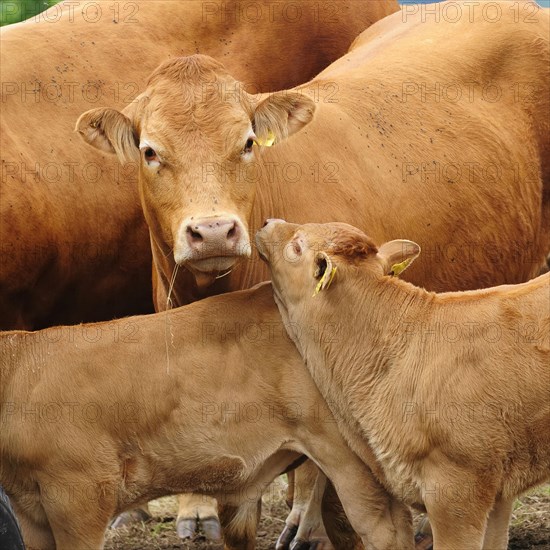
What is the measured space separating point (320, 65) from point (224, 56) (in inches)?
35.9

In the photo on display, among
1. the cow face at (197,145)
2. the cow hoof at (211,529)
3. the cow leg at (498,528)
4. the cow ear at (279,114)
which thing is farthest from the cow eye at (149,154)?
the cow hoof at (211,529)

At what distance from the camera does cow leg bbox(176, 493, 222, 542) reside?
27.7 ft

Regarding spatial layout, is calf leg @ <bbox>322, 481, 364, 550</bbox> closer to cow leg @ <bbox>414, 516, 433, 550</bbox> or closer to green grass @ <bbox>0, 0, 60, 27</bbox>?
cow leg @ <bbox>414, 516, 433, 550</bbox>

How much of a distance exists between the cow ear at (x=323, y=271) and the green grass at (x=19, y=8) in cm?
1368

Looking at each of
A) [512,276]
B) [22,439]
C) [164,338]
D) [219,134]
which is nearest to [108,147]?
[219,134]

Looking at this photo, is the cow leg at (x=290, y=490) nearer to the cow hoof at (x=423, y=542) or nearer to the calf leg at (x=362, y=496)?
the cow hoof at (x=423, y=542)

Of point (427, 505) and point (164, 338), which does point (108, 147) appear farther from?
point (427, 505)

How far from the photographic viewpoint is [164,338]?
653 centimetres

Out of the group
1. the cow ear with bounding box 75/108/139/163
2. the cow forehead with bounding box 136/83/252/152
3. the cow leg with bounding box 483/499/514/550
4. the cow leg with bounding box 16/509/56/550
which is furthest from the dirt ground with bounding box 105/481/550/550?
the cow forehead with bounding box 136/83/252/152

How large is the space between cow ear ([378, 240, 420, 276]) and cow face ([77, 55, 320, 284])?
722mm

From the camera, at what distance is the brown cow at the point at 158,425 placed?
Answer: 629 centimetres

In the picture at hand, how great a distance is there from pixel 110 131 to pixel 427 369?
2090mm

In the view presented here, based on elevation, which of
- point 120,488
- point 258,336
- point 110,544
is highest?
point 258,336

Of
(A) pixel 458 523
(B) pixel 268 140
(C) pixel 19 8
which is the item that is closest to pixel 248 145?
(B) pixel 268 140
